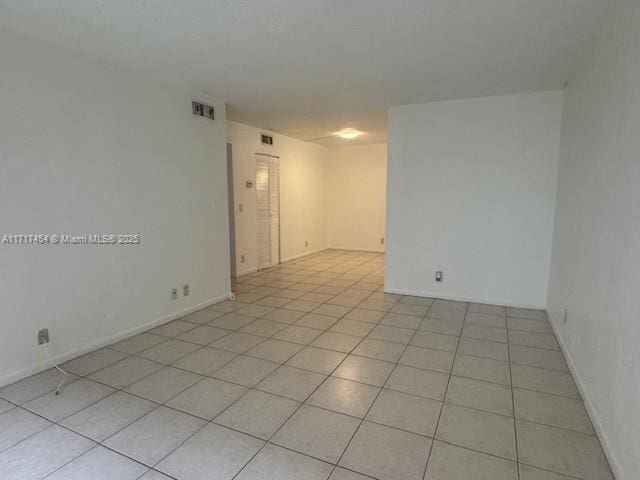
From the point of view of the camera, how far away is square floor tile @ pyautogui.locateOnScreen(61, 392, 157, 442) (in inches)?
77.7

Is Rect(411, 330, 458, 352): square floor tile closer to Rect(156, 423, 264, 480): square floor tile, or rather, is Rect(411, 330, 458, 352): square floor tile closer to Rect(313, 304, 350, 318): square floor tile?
Rect(313, 304, 350, 318): square floor tile

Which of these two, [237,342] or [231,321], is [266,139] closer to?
[231,321]

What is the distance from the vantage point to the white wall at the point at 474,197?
390 cm

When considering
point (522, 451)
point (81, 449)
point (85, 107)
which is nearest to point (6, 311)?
point (81, 449)

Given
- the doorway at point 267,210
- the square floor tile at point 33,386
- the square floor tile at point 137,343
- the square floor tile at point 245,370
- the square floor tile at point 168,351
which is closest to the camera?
the square floor tile at point 33,386

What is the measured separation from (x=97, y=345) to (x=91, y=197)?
4.22ft

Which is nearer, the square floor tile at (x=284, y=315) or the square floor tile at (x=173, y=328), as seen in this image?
the square floor tile at (x=173, y=328)

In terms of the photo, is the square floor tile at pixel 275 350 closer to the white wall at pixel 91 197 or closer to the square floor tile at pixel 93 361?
the square floor tile at pixel 93 361

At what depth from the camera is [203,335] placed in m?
3.32

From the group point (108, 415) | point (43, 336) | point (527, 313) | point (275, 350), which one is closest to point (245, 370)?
point (275, 350)

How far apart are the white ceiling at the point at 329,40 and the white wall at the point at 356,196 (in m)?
4.10

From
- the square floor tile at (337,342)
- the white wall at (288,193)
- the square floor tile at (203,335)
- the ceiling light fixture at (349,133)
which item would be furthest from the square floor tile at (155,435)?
the ceiling light fixture at (349,133)

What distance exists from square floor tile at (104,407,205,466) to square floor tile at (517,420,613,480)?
5.98 feet

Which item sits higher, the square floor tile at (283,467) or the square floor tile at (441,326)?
the square floor tile at (441,326)
